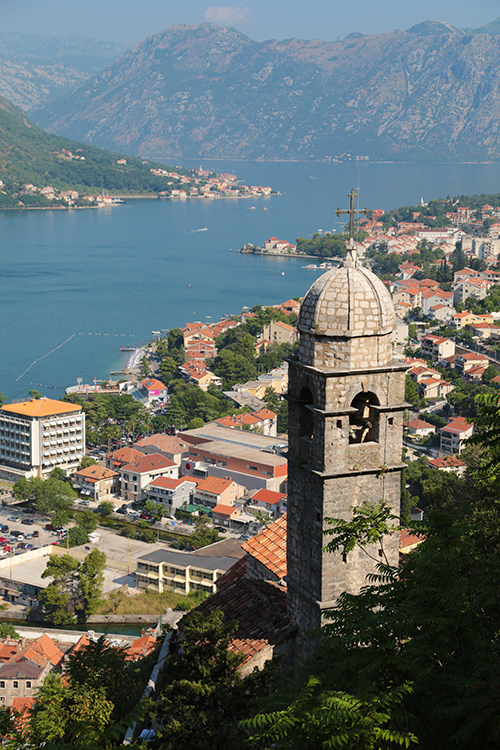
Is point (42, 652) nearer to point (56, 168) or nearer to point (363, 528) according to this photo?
point (363, 528)

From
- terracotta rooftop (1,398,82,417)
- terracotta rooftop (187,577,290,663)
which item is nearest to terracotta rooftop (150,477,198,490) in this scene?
A: terracotta rooftop (1,398,82,417)

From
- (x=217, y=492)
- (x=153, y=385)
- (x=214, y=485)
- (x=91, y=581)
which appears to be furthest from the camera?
(x=153, y=385)

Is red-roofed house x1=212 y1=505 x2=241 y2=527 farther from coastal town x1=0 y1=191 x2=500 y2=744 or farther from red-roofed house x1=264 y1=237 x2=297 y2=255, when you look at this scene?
red-roofed house x1=264 y1=237 x2=297 y2=255

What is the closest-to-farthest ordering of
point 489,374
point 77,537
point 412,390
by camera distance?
point 77,537 → point 412,390 → point 489,374

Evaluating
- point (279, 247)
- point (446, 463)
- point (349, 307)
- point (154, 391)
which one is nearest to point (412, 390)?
point (446, 463)

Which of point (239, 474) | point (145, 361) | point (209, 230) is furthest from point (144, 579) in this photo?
point (209, 230)

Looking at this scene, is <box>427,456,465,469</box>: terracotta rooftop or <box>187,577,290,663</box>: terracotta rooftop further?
<box>427,456,465,469</box>: terracotta rooftop
